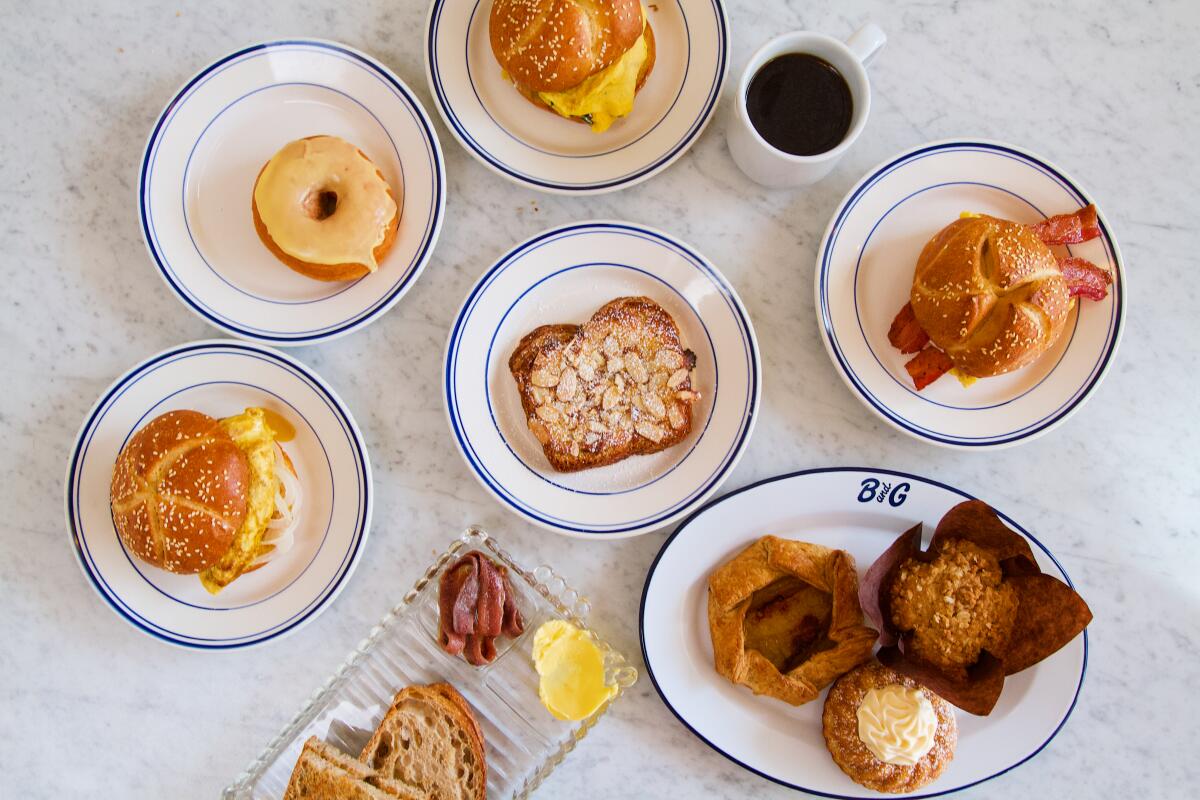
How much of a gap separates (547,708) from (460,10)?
1.52 meters

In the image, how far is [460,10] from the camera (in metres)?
1.87

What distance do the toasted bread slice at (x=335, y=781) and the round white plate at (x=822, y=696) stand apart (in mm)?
594

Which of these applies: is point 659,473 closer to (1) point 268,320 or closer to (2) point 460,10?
(1) point 268,320

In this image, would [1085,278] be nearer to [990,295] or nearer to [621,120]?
[990,295]

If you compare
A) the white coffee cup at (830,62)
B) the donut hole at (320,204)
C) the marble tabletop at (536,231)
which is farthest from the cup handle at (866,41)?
the donut hole at (320,204)

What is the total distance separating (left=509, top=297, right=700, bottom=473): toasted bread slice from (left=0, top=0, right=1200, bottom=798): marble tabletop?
22 cm

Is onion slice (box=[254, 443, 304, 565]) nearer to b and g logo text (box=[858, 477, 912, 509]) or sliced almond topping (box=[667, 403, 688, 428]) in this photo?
sliced almond topping (box=[667, 403, 688, 428])

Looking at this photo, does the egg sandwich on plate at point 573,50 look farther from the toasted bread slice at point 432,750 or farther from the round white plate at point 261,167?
the toasted bread slice at point 432,750

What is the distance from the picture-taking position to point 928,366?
5.98 ft

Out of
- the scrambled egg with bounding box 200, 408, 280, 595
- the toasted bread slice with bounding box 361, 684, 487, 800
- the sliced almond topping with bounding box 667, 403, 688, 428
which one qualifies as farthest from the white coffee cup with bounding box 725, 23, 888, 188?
the toasted bread slice with bounding box 361, 684, 487, 800

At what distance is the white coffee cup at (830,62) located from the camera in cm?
171

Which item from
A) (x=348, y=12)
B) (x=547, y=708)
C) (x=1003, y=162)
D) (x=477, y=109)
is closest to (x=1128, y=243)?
(x=1003, y=162)

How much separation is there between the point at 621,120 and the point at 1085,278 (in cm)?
105

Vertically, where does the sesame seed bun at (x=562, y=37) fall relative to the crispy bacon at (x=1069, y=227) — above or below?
above
